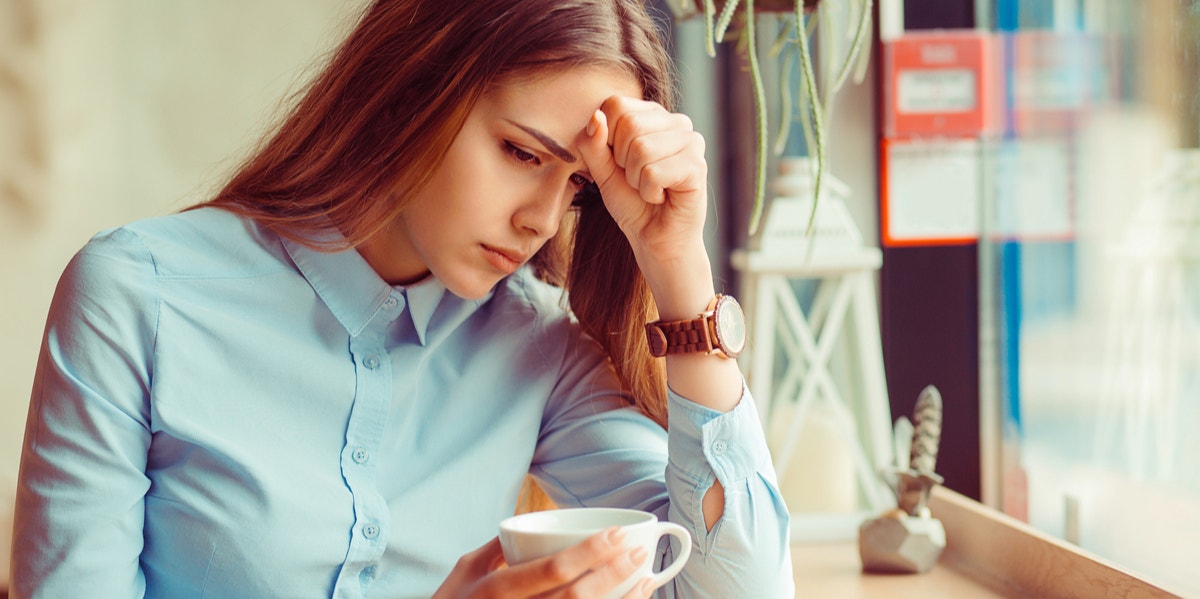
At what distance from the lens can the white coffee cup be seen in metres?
0.74

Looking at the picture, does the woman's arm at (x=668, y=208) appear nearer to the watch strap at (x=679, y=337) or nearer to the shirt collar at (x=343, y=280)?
the watch strap at (x=679, y=337)

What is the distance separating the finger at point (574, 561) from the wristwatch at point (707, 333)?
1.13ft

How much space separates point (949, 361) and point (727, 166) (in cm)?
86

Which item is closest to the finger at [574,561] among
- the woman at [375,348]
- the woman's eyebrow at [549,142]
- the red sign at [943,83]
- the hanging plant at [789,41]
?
the woman at [375,348]

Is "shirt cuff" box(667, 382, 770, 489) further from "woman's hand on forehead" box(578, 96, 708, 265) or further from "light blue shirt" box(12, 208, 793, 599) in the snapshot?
"woman's hand on forehead" box(578, 96, 708, 265)

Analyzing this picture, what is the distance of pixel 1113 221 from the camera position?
1.41 m

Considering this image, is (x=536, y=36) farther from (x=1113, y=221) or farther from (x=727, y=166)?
(x=727, y=166)

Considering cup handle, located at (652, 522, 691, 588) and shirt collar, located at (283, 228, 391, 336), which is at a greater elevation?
shirt collar, located at (283, 228, 391, 336)

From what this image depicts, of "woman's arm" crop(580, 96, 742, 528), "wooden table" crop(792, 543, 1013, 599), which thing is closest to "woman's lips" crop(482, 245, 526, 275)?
"woman's arm" crop(580, 96, 742, 528)

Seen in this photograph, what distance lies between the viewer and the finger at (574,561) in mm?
720

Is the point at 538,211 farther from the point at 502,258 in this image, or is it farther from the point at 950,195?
the point at 950,195

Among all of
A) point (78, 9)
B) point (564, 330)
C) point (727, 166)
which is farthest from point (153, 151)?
point (564, 330)

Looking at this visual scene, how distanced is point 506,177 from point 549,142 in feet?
0.18

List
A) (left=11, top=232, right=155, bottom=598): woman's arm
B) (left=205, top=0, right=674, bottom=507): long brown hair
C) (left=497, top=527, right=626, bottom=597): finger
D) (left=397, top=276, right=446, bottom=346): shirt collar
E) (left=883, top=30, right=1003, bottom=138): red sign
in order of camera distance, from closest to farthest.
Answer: (left=497, top=527, right=626, bottom=597): finger, (left=11, top=232, right=155, bottom=598): woman's arm, (left=205, top=0, right=674, bottom=507): long brown hair, (left=397, top=276, right=446, bottom=346): shirt collar, (left=883, top=30, right=1003, bottom=138): red sign
